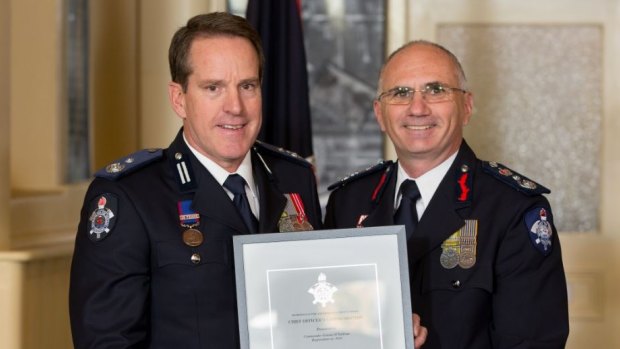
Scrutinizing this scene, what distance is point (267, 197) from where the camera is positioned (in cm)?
239

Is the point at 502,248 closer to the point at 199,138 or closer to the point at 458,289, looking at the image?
the point at 458,289

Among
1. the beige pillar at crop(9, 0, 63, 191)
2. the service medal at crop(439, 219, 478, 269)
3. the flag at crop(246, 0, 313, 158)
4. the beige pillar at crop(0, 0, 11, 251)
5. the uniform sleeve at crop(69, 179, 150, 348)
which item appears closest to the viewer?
the uniform sleeve at crop(69, 179, 150, 348)

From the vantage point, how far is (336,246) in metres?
2.20

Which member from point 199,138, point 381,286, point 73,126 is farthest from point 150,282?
point 73,126

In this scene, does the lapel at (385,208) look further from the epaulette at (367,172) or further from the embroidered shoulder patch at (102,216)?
the embroidered shoulder patch at (102,216)

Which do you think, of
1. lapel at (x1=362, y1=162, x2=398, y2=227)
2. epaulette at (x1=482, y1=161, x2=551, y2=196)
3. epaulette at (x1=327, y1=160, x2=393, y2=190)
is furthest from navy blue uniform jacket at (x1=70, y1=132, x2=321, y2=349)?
epaulette at (x1=482, y1=161, x2=551, y2=196)

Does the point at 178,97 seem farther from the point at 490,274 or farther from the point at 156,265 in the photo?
the point at 490,274

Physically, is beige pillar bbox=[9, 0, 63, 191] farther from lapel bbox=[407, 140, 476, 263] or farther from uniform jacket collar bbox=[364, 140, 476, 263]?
lapel bbox=[407, 140, 476, 263]

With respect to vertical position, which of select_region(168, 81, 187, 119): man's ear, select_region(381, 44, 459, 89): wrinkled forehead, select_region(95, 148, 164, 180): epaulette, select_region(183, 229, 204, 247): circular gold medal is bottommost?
select_region(183, 229, 204, 247): circular gold medal

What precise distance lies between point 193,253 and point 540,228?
813 mm

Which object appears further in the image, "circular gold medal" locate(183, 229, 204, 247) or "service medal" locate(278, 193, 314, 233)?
"service medal" locate(278, 193, 314, 233)

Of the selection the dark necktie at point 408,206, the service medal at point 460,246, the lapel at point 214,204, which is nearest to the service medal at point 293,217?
the lapel at point 214,204

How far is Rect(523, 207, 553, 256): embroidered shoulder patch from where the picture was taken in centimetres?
238

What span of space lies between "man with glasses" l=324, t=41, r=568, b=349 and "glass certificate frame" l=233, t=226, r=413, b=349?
0.26 metres
